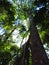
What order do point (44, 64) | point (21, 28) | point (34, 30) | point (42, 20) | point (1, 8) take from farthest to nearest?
point (21, 28), point (42, 20), point (1, 8), point (34, 30), point (44, 64)

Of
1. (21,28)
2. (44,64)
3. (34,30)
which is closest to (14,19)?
(21,28)

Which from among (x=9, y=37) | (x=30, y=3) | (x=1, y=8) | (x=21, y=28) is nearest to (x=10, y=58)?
(x=9, y=37)

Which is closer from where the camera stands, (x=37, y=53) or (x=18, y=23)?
(x=37, y=53)

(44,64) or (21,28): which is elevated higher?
(44,64)

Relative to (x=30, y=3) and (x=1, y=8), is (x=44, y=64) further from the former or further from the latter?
(x=30, y=3)

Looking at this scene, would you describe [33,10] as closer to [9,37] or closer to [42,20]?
[42,20]

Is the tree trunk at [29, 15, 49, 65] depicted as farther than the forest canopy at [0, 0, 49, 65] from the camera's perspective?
No

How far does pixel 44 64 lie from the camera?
4465mm

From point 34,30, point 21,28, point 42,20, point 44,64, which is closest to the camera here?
point 44,64

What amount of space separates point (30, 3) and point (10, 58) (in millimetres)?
3613

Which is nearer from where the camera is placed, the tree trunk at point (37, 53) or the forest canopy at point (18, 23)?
the tree trunk at point (37, 53)

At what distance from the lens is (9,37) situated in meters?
9.48

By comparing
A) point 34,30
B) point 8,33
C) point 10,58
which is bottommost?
point 10,58

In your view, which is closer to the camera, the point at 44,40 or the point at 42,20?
the point at 42,20
